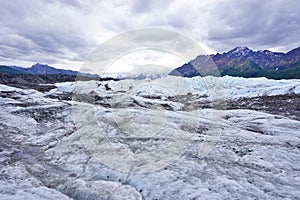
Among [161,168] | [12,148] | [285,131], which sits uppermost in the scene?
[285,131]

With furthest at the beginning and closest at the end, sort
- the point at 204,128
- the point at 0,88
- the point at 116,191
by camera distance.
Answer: the point at 0,88
the point at 204,128
the point at 116,191

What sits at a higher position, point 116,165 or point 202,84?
point 202,84

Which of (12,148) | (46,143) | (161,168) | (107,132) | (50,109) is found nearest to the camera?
(161,168)

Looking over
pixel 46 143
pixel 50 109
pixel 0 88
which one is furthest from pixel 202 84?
pixel 46 143

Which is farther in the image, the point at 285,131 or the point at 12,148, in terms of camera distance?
the point at 285,131

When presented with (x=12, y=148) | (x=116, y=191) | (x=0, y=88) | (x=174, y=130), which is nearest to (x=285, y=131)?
(x=174, y=130)

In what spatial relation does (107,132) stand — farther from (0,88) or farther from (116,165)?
(0,88)

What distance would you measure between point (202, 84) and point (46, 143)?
92.3 metres

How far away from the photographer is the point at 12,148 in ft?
53.0

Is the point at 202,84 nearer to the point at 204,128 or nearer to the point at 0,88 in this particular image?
the point at 0,88

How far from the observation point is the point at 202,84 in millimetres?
104125

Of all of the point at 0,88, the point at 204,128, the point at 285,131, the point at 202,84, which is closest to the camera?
the point at 285,131

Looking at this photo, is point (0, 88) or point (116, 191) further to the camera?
point (0, 88)

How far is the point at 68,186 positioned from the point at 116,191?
231 cm
